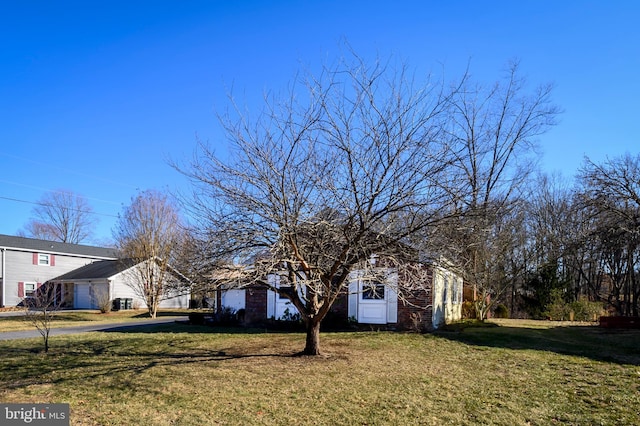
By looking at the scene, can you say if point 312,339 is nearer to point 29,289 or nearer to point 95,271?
point 95,271

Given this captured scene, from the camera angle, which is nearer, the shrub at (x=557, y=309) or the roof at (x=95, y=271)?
the shrub at (x=557, y=309)

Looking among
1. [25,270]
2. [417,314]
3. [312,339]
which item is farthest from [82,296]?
[312,339]

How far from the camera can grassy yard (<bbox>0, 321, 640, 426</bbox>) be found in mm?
5703

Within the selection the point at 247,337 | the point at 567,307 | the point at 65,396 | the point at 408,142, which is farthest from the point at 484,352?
the point at 567,307

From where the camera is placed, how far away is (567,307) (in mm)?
22078

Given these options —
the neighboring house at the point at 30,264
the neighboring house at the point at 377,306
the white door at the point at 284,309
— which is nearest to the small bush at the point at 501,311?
the neighboring house at the point at 377,306

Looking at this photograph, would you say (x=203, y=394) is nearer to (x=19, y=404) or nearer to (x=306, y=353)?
(x=19, y=404)

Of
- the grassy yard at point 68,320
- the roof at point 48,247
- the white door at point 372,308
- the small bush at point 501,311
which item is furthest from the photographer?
the roof at point 48,247

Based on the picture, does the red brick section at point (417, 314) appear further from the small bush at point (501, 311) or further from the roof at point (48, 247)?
the roof at point (48, 247)

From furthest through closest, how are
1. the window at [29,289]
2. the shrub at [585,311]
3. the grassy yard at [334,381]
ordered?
the window at [29,289] < the shrub at [585,311] < the grassy yard at [334,381]

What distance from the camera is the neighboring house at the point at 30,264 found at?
31.6 metres

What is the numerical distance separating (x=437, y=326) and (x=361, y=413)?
10.1 meters
